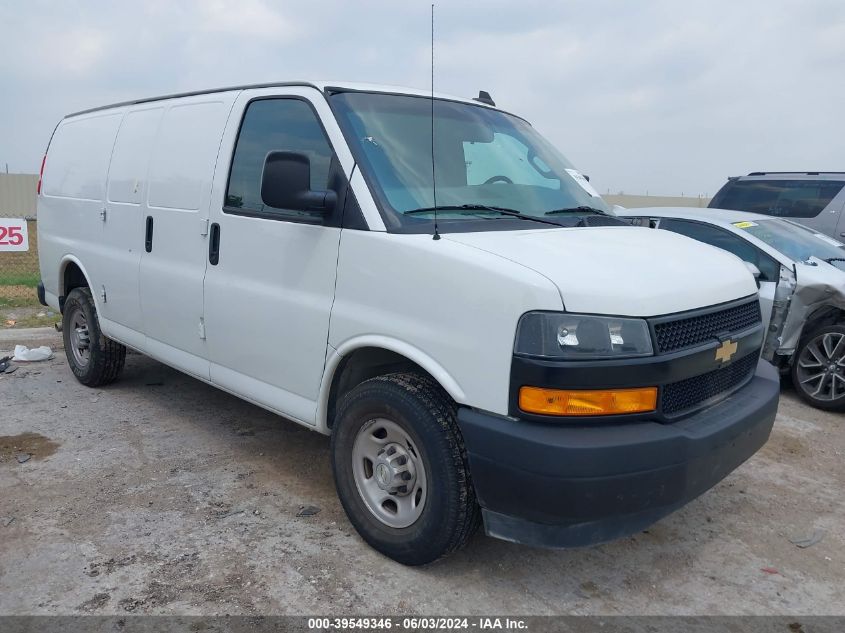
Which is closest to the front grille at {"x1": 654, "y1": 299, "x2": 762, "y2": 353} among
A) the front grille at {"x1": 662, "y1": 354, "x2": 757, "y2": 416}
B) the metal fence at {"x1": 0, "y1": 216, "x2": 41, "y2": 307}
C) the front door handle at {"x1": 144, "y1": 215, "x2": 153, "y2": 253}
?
the front grille at {"x1": 662, "y1": 354, "x2": 757, "y2": 416}

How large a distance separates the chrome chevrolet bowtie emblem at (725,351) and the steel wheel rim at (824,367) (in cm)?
330

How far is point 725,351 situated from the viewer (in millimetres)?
3121

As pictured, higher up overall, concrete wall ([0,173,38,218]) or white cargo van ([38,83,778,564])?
concrete wall ([0,173,38,218])

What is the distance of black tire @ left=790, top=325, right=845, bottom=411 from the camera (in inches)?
229

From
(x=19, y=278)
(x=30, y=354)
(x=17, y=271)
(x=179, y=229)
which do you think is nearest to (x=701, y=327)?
(x=179, y=229)

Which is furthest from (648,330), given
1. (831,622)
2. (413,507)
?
(831,622)

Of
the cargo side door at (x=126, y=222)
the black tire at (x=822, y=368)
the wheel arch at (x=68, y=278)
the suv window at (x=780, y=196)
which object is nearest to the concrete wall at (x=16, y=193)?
the wheel arch at (x=68, y=278)

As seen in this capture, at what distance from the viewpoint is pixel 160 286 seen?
4656 mm

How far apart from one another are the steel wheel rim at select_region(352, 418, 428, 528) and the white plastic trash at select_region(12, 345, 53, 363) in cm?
496

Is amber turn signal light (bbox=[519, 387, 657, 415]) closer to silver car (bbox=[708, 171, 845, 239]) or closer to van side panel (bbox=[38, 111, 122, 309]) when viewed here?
van side panel (bbox=[38, 111, 122, 309])

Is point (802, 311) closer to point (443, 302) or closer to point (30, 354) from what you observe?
point (443, 302)

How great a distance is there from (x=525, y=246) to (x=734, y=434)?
1.20 metres

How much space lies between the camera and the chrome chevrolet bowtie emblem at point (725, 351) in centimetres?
307

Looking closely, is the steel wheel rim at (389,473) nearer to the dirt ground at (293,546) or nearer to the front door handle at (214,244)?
the dirt ground at (293,546)
